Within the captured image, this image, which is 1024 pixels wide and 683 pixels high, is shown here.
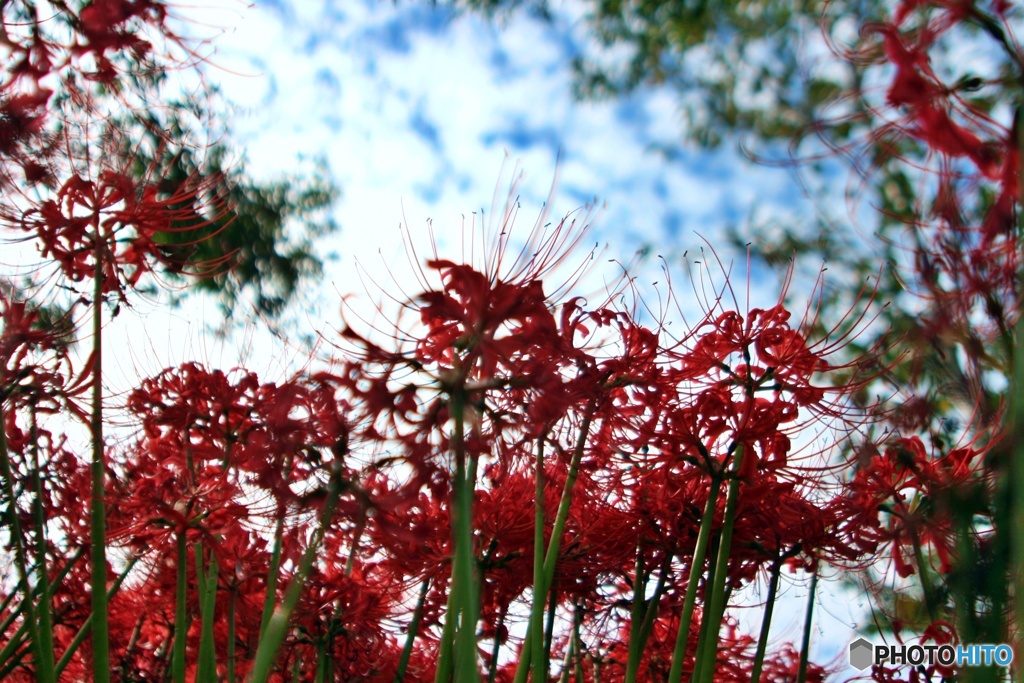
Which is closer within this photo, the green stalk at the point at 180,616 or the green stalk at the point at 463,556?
the green stalk at the point at 463,556

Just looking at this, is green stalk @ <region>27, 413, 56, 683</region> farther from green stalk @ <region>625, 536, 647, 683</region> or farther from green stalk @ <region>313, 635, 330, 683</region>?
green stalk @ <region>625, 536, 647, 683</region>

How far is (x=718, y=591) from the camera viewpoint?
274 cm

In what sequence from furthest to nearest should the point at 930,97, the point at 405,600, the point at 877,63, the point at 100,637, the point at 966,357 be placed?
the point at 405,600 < the point at 100,637 < the point at 877,63 < the point at 930,97 < the point at 966,357

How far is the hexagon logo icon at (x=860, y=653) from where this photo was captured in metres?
3.47

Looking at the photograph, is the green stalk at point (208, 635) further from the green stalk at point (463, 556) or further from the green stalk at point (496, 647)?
the green stalk at point (463, 556)

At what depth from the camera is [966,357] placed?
156 cm

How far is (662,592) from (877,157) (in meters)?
1.53

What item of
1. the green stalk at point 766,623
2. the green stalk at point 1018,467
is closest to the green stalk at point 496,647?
the green stalk at point 766,623

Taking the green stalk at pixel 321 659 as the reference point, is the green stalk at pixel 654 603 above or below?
above

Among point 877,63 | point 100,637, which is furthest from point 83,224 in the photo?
point 877,63

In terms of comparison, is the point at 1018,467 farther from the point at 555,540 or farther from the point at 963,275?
the point at 555,540

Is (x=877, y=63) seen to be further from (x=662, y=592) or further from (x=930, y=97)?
(x=662, y=592)

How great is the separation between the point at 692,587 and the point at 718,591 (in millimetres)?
72

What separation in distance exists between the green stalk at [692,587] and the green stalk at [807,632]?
43 cm
